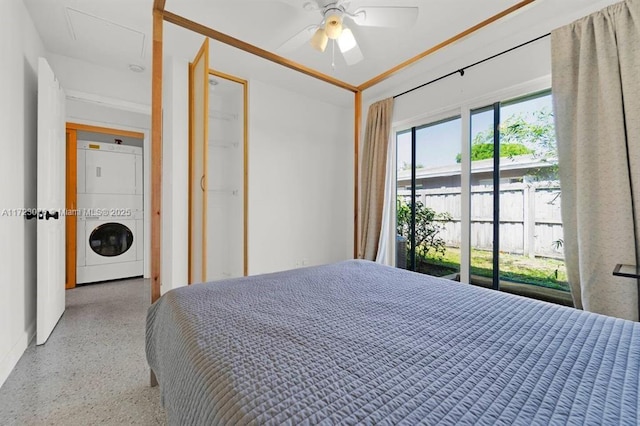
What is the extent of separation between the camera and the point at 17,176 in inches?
74.8

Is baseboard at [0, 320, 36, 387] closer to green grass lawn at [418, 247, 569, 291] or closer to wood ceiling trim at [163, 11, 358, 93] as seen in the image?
wood ceiling trim at [163, 11, 358, 93]

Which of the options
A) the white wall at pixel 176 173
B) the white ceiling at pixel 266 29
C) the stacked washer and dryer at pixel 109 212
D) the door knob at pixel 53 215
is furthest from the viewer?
the stacked washer and dryer at pixel 109 212

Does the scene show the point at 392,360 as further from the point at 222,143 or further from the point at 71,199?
the point at 71,199

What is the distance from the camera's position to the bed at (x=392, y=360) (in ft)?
1.71

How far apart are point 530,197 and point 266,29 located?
8.70 ft

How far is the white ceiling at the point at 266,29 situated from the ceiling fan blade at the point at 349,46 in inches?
11.0

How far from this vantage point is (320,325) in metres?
0.91

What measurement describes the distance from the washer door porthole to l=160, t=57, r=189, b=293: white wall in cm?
167

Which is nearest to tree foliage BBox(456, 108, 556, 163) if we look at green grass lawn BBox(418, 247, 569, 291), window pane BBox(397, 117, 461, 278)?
window pane BBox(397, 117, 461, 278)

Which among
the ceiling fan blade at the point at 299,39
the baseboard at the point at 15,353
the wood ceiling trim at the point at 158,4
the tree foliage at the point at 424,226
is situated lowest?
the baseboard at the point at 15,353

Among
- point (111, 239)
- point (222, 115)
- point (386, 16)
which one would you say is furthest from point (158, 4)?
point (111, 239)

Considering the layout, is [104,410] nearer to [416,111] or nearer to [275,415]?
[275,415]

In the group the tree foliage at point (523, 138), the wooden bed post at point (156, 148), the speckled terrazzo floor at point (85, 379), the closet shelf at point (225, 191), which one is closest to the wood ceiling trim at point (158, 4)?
the wooden bed post at point (156, 148)

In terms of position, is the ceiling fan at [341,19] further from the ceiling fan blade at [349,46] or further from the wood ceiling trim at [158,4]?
the wood ceiling trim at [158,4]
